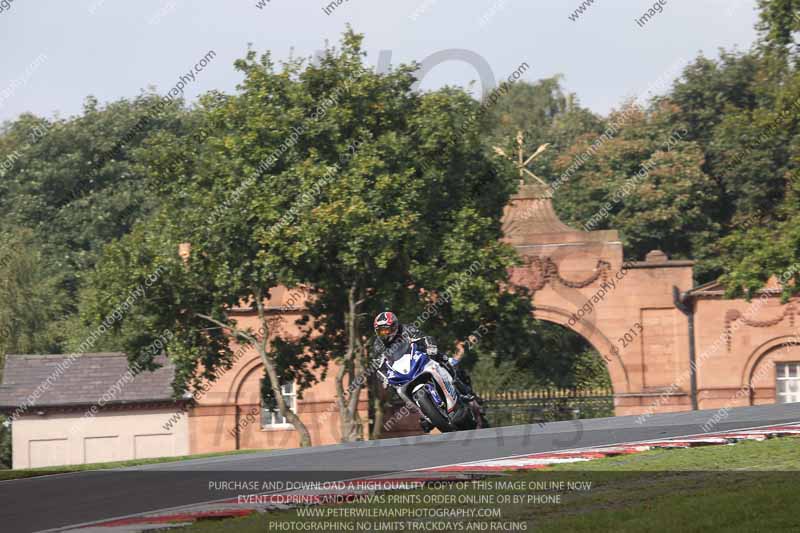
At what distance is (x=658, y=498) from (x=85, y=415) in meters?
36.0

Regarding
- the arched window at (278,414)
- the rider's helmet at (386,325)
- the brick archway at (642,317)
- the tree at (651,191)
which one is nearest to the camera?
the rider's helmet at (386,325)

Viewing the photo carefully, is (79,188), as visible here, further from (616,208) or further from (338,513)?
(338,513)

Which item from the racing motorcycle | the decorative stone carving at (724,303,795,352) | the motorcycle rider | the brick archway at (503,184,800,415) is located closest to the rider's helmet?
the motorcycle rider

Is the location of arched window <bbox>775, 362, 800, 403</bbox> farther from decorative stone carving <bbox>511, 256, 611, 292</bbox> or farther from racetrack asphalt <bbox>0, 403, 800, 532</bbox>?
racetrack asphalt <bbox>0, 403, 800, 532</bbox>

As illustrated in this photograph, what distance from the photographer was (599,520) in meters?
10.8

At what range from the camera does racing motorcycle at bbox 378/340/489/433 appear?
59.5 feet

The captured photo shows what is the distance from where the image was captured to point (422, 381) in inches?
718

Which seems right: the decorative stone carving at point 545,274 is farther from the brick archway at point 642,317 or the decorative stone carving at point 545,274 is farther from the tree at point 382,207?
the tree at point 382,207

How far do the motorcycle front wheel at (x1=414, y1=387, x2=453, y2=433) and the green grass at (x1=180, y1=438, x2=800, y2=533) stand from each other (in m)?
3.54

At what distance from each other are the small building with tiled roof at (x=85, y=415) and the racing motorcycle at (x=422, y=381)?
2728 centimetres

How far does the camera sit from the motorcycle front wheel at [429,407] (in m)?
18.1

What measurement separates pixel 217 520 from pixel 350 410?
69.9 feet

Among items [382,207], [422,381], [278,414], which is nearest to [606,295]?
[278,414]

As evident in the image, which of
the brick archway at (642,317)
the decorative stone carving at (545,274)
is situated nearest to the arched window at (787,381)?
the brick archway at (642,317)
